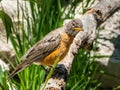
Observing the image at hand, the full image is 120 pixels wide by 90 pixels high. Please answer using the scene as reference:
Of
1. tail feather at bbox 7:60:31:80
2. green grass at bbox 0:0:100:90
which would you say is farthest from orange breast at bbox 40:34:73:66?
green grass at bbox 0:0:100:90

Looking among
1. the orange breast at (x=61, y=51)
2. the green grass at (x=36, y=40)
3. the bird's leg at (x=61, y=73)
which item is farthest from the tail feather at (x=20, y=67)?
the green grass at (x=36, y=40)

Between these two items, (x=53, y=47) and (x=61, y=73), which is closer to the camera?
(x=61, y=73)

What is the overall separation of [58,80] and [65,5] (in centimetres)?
326

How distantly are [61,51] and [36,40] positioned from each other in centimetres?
168

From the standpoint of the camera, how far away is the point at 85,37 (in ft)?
15.1

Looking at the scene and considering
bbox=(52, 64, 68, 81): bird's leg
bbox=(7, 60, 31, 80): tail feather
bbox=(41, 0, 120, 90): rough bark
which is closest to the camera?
bbox=(41, 0, 120, 90): rough bark

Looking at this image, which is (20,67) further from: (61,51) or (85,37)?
(85,37)

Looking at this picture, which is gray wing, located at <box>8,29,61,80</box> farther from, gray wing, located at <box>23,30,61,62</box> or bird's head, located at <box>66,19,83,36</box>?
bird's head, located at <box>66,19,83,36</box>

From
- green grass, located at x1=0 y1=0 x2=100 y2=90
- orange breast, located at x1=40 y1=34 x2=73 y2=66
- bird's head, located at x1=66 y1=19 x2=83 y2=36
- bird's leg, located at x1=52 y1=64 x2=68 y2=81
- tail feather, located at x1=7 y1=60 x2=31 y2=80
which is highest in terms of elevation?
bird's head, located at x1=66 y1=19 x2=83 y2=36

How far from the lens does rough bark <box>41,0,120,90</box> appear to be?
3.86 meters

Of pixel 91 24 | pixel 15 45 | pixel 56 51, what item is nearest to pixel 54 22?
pixel 15 45

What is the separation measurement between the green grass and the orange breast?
697 millimetres

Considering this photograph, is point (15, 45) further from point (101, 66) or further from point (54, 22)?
point (101, 66)

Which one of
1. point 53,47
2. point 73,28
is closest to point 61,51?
point 53,47
